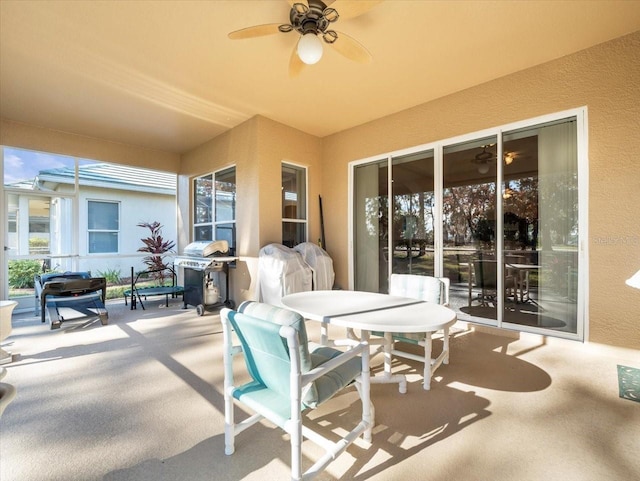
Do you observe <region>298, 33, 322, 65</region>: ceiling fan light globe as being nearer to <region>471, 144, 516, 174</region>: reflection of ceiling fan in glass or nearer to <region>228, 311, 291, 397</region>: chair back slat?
<region>228, 311, 291, 397</region>: chair back slat

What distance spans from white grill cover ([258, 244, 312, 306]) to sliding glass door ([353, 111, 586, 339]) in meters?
1.43

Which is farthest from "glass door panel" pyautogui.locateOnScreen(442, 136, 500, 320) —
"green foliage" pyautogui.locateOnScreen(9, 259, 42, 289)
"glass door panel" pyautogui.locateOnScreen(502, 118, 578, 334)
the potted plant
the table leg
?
"green foliage" pyautogui.locateOnScreen(9, 259, 42, 289)

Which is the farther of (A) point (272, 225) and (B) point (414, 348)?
(A) point (272, 225)

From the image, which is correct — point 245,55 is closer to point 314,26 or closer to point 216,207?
point 314,26

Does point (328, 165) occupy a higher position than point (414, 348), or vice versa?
point (328, 165)

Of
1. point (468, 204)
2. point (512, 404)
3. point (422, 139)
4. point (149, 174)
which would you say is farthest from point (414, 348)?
point (149, 174)

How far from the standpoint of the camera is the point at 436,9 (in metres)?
2.76

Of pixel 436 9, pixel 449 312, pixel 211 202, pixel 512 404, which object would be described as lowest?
pixel 512 404

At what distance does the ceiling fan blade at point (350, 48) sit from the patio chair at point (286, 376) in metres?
2.48

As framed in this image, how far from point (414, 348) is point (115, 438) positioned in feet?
9.02

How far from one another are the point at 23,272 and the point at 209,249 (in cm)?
346

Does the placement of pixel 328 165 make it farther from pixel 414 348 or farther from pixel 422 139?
pixel 414 348

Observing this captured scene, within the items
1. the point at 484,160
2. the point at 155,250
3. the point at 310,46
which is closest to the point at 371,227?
the point at 484,160

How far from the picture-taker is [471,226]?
4.22m
